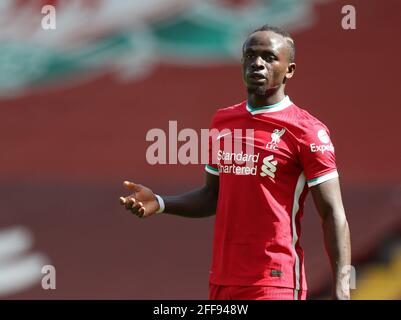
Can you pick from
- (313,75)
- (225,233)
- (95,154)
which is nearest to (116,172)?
(95,154)

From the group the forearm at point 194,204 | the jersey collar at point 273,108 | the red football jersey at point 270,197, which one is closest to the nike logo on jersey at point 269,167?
the red football jersey at point 270,197

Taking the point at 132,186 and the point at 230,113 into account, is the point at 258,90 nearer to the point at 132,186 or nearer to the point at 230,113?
the point at 230,113

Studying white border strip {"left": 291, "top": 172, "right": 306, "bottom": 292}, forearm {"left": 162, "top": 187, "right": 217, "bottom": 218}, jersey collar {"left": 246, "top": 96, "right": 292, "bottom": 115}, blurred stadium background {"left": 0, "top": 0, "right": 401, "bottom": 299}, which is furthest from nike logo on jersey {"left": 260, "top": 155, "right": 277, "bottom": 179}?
blurred stadium background {"left": 0, "top": 0, "right": 401, "bottom": 299}

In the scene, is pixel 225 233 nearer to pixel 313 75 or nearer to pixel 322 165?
pixel 322 165

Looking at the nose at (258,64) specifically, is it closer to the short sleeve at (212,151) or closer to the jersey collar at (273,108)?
the jersey collar at (273,108)

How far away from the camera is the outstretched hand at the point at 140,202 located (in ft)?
13.8

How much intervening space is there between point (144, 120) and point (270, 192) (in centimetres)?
301

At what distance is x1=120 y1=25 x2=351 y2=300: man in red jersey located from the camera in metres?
4.07

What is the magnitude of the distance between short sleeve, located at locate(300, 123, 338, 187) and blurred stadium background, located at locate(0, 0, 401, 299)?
289 cm

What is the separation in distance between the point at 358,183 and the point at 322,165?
2.96 m

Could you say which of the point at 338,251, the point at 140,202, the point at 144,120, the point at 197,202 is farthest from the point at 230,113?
the point at 144,120

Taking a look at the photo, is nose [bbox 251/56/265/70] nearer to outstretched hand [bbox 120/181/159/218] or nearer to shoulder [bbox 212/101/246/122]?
shoulder [bbox 212/101/246/122]

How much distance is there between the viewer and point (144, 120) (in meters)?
7.04
